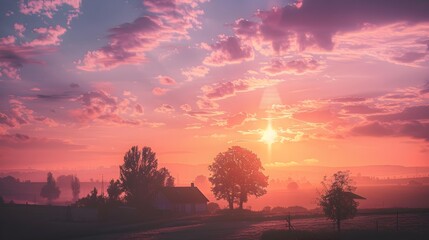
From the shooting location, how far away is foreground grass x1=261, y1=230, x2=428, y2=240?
42812 mm

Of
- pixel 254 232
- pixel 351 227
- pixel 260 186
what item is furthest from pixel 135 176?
pixel 351 227

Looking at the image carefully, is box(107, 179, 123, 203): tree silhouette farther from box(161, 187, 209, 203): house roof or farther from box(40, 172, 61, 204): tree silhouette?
box(40, 172, 61, 204): tree silhouette

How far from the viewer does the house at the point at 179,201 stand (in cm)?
9725

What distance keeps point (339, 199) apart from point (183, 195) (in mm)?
58299

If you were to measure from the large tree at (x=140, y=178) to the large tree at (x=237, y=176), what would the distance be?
14778 millimetres

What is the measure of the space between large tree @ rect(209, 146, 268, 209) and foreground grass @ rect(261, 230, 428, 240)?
4564 cm

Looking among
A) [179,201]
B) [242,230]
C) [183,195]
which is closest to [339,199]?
[242,230]

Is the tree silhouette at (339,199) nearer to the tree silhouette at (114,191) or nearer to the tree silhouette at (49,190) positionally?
the tree silhouette at (114,191)

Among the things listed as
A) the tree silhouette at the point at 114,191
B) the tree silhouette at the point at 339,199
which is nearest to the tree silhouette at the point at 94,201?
the tree silhouette at the point at 114,191

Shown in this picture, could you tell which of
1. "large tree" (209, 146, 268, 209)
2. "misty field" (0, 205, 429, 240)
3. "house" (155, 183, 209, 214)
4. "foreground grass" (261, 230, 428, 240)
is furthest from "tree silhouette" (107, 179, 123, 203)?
"foreground grass" (261, 230, 428, 240)

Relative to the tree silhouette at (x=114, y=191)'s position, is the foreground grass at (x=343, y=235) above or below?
below

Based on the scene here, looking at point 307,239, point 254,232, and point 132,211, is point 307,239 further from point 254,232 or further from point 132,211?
point 132,211

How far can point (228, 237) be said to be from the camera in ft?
160

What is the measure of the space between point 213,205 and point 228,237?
75257 millimetres
